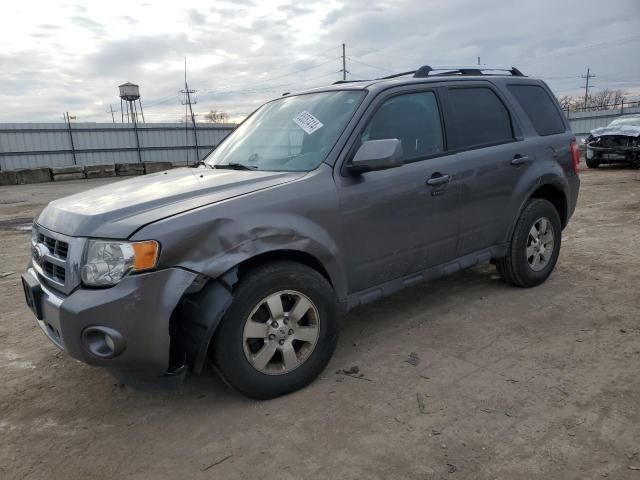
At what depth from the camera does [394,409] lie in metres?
2.74

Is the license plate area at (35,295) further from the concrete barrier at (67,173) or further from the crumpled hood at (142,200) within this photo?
the concrete barrier at (67,173)

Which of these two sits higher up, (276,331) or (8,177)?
(8,177)

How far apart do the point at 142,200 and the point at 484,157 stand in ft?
8.51

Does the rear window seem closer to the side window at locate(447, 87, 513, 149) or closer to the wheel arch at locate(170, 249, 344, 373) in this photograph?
the side window at locate(447, 87, 513, 149)

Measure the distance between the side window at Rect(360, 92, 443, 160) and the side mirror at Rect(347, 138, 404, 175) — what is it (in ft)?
0.92

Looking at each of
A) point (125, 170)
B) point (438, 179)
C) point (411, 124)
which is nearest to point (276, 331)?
point (438, 179)

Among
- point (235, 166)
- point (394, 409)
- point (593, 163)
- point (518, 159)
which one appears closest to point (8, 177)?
point (235, 166)

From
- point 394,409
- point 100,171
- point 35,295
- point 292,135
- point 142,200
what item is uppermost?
point 292,135

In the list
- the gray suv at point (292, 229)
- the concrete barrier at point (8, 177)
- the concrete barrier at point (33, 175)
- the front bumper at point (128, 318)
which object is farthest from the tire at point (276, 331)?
the concrete barrier at point (33, 175)

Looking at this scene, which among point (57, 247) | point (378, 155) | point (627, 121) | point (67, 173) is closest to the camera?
point (57, 247)

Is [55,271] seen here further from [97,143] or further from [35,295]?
[97,143]

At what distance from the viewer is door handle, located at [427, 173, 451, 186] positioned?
11.5 ft

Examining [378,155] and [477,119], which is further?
[477,119]

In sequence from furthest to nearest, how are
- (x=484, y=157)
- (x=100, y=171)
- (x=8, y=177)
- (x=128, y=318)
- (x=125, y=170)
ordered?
(x=125, y=170), (x=100, y=171), (x=8, y=177), (x=484, y=157), (x=128, y=318)
